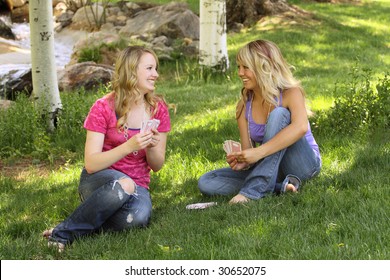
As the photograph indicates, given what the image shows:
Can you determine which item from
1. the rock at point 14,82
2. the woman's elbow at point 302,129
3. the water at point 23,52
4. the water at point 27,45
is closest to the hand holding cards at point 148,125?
the woman's elbow at point 302,129

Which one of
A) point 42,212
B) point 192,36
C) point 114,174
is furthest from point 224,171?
point 192,36

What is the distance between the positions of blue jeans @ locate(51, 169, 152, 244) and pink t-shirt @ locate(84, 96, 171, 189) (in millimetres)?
224

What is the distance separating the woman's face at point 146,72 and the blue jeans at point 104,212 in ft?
2.03

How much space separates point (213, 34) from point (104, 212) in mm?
6624

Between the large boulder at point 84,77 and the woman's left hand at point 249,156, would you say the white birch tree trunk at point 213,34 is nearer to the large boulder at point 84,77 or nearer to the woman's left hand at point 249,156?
the large boulder at point 84,77

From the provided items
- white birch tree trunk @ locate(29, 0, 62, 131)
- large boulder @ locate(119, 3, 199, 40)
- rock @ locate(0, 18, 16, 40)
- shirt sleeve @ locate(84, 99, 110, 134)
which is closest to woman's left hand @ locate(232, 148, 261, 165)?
shirt sleeve @ locate(84, 99, 110, 134)

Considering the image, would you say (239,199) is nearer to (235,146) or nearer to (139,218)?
(235,146)

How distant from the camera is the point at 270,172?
4855 mm

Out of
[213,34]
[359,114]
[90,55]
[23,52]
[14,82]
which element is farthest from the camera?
[23,52]

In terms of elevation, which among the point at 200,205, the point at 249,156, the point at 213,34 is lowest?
the point at 213,34

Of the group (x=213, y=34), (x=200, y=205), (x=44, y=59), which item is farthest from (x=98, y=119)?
(x=213, y=34)

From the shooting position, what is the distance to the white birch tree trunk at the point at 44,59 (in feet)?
24.3

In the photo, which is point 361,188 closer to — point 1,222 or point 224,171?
point 224,171

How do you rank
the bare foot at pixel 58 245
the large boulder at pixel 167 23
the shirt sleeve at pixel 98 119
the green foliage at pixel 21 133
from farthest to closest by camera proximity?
1. the large boulder at pixel 167 23
2. the green foliage at pixel 21 133
3. the shirt sleeve at pixel 98 119
4. the bare foot at pixel 58 245
